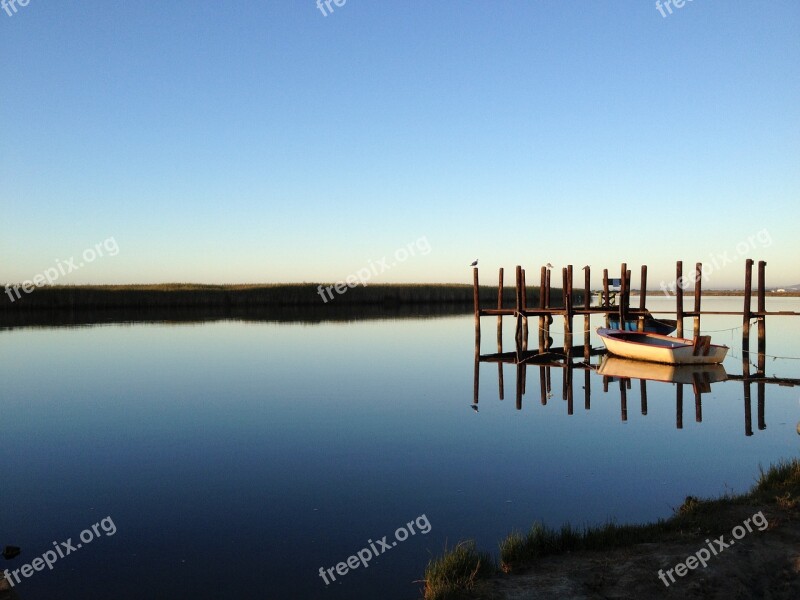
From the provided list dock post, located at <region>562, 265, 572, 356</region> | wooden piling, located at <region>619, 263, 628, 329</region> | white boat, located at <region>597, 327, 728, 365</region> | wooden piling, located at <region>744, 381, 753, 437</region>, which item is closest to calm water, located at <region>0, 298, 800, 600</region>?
wooden piling, located at <region>744, 381, 753, 437</region>

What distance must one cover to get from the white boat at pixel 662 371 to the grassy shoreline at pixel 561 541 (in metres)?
12.9

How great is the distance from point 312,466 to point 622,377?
13.8 metres

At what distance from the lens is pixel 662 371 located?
22.2 m

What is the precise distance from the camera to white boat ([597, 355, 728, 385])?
67.5ft

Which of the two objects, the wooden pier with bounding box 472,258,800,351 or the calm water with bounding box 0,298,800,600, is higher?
the wooden pier with bounding box 472,258,800,351

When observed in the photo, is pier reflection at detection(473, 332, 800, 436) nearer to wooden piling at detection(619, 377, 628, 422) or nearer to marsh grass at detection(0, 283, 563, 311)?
wooden piling at detection(619, 377, 628, 422)

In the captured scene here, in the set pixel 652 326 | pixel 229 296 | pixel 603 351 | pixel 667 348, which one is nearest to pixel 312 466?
pixel 667 348

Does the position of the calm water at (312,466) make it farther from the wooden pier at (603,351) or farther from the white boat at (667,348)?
the white boat at (667,348)

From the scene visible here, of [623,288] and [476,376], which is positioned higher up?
[623,288]

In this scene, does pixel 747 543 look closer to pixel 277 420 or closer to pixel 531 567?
pixel 531 567

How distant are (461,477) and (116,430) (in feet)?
26.7

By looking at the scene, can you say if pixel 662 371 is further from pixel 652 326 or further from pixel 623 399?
pixel 652 326

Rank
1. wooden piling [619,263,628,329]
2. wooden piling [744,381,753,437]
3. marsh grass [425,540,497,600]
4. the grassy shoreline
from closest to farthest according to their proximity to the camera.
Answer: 1. marsh grass [425,540,497,600]
2. the grassy shoreline
3. wooden piling [744,381,753,437]
4. wooden piling [619,263,628,329]

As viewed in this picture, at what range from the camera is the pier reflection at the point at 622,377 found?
16438 mm
